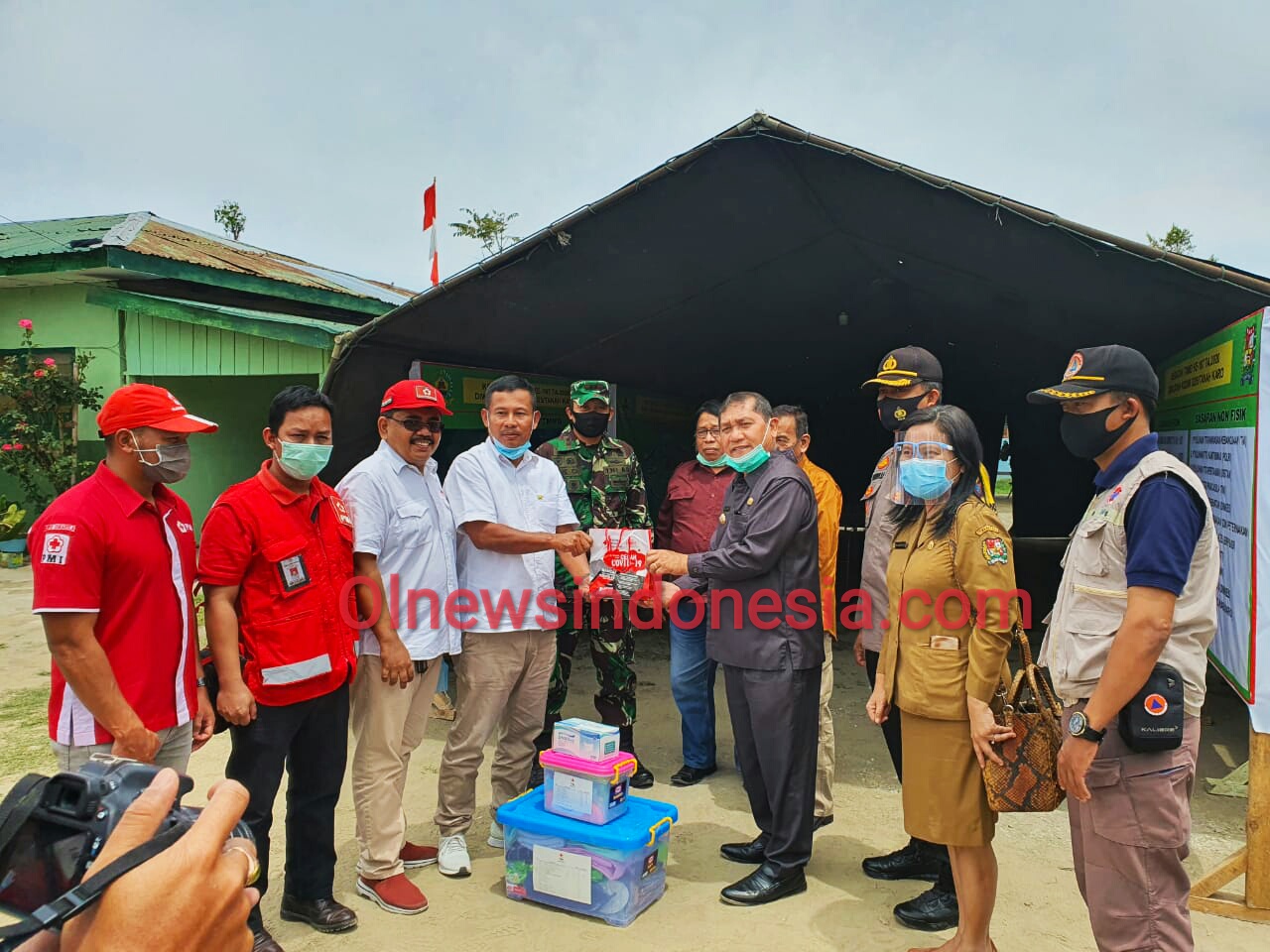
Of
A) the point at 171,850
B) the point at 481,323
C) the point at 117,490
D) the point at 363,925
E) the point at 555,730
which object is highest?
the point at 481,323

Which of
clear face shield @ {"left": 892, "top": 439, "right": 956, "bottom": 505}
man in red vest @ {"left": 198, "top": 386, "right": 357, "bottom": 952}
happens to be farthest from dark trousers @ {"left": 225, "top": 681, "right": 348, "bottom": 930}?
clear face shield @ {"left": 892, "top": 439, "right": 956, "bottom": 505}

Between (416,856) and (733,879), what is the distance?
1.35 metres

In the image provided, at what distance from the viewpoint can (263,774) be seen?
2.83 metres

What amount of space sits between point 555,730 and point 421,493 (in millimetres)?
1094

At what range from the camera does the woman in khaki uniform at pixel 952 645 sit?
2.54 meters

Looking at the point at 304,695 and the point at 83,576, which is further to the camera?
the point at 304,695

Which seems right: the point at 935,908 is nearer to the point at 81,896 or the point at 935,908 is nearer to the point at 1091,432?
the point at 1091,432

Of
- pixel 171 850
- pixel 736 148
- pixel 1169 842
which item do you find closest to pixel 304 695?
pixel 171 850

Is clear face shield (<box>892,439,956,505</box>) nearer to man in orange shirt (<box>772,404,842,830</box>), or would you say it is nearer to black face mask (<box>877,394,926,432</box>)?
black face mask (<box>877,394,926,432</box>)

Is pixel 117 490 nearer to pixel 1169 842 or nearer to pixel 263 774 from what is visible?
pixel 263 774

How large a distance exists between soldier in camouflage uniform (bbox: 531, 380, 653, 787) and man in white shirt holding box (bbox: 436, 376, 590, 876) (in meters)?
0.53

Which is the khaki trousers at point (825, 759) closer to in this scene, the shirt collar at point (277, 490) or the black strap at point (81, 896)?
the shirt collar at point (277, 490)

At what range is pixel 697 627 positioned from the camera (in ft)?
14.7

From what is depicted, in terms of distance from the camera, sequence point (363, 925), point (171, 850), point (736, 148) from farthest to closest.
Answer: point (736, 148) < point (363, 925) < point (171, 850)
